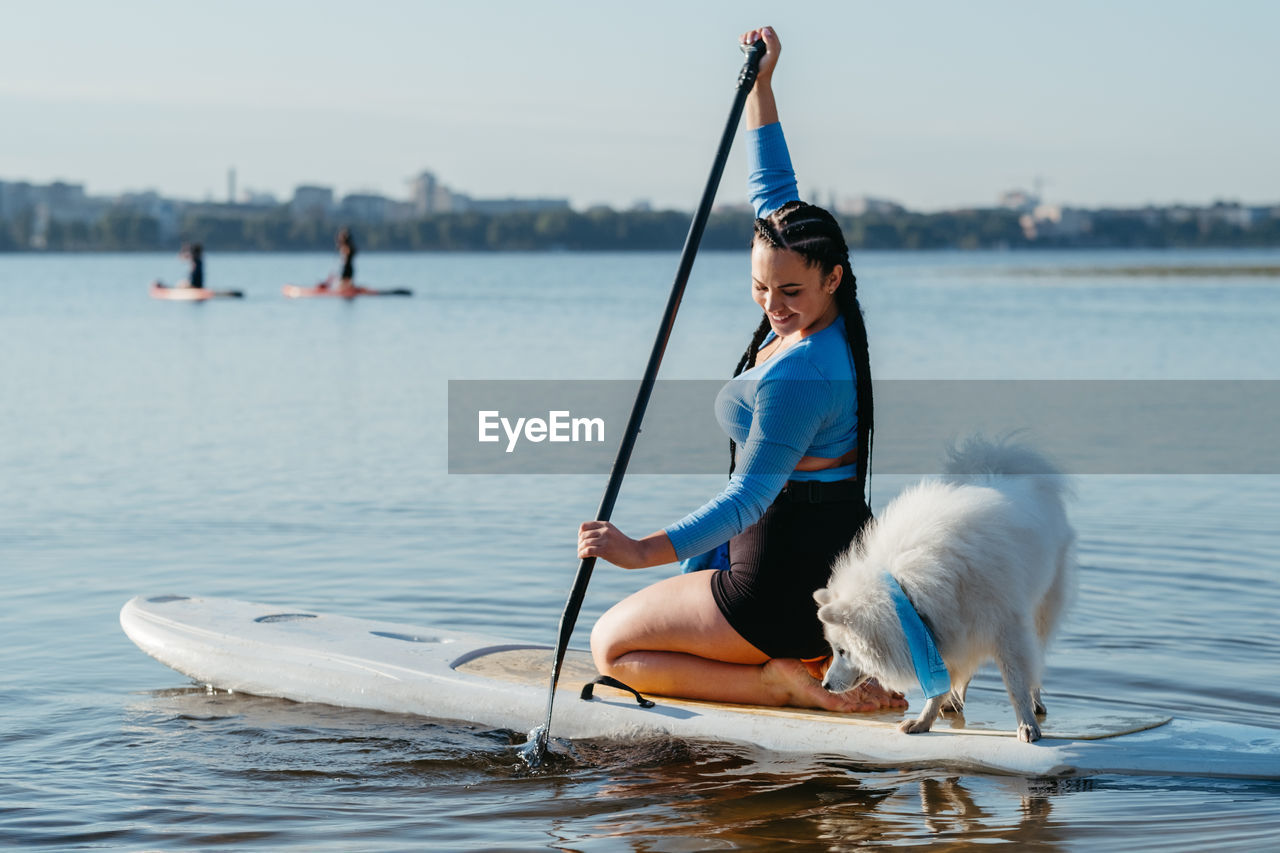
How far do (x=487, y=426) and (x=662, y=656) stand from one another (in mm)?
11136

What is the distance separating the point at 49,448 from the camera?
13500 millimetres

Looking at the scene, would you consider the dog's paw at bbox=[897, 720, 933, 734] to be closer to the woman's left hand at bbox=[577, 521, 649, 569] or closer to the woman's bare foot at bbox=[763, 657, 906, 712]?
the woman's bare foot at bbox=[763, 657, 906, 712]

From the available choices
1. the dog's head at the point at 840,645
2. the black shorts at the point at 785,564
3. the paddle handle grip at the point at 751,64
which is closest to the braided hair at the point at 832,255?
the black shorts at the point at 785,564

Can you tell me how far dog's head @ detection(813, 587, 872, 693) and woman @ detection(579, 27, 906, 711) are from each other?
219 millimetres

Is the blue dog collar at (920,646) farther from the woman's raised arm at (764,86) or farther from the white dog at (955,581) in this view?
the woman's raised arm at (764,86)

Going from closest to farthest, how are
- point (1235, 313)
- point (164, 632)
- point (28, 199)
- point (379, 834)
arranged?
1. point (379, 834)
2. point (164, 632)
3. point (1235, 313)
4. point (28, 199)

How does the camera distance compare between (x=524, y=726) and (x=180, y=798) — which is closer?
(x=180, y=798)

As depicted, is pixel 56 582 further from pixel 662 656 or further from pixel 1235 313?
pixel 1235 313

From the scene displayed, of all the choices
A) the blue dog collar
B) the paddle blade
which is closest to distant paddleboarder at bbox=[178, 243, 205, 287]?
the paddle blade

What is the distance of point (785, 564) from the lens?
4535 mm

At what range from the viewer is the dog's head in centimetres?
422

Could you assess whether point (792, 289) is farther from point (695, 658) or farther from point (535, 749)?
point (535, 749)

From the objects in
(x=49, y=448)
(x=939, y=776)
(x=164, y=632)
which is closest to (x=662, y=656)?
(x=939, y=776)

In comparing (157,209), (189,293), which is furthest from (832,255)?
(157,209)
